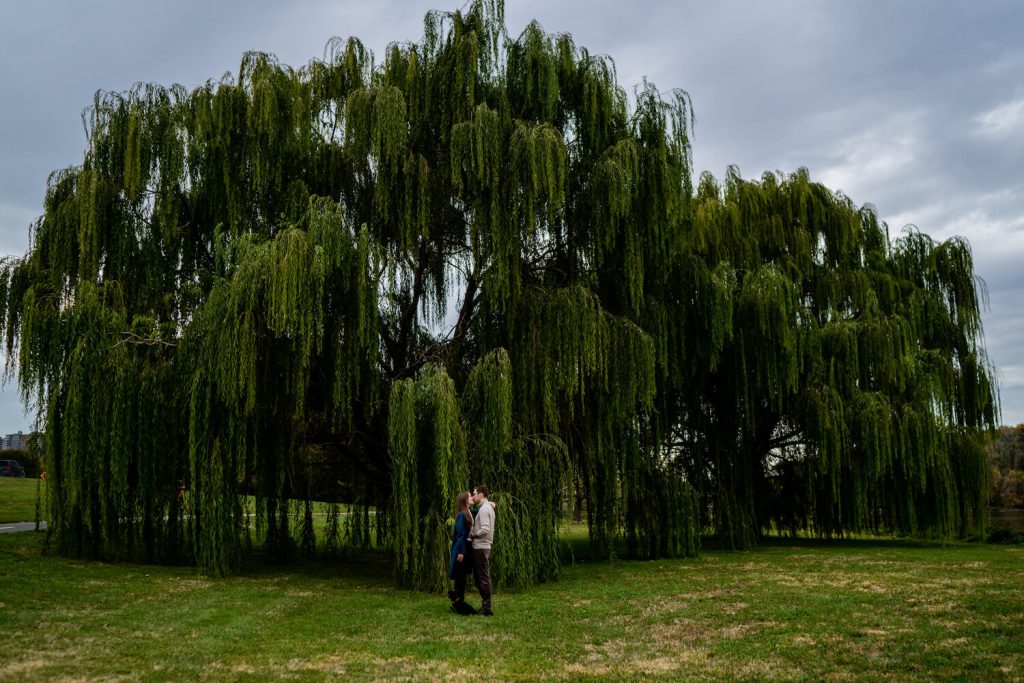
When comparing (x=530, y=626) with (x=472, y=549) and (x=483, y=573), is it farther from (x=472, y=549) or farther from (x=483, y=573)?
(x=472, y=549)

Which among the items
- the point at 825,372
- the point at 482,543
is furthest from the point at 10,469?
the point at 825,372

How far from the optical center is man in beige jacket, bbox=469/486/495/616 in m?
9.63

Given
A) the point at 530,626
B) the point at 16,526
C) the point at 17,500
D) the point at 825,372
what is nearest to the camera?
the point at 530,626

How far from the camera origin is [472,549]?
9961 mm

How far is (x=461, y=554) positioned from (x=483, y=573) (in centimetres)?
38

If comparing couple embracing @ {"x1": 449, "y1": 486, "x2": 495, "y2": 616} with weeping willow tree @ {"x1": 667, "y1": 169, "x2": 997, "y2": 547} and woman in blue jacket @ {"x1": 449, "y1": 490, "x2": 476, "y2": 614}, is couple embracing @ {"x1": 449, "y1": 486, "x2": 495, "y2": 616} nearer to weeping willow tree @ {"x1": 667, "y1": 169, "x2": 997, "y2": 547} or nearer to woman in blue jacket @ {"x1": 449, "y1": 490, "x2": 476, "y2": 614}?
woman in blue jacket @ {"x1": 449, "y1": 490, "x2": 476, "y2": 614}

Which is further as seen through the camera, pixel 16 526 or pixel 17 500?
pixel 17 500

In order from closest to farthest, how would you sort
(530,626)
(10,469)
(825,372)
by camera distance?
1. (530,626)
2. (825,372)
3. (10,469)

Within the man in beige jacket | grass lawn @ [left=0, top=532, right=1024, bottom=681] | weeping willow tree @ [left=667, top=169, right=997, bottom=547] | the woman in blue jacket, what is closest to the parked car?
grass lawn @ [left=0, top=532, right=1024, bottom=681]

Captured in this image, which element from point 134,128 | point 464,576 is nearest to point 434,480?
point 464,576

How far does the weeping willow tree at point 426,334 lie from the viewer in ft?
38.9

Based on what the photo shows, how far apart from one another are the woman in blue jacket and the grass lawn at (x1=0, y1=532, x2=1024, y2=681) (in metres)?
0.24

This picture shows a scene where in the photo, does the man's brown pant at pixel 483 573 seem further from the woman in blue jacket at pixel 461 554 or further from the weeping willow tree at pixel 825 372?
the weeping willow tree at pixel 825 372

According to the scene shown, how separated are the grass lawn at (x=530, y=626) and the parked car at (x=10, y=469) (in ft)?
85.8
